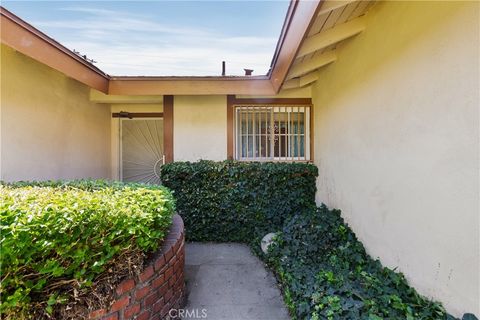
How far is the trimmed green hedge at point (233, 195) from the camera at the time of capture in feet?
14.3

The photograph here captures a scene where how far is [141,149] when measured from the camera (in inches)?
227

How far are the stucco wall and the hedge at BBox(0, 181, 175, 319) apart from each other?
10.1 ft

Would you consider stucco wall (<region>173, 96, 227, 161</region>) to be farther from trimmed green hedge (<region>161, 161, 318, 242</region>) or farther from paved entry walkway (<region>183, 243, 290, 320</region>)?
paved entry walkway (<region>183, 243, 290, 320</region>)

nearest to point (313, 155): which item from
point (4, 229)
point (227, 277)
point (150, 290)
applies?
point (227, 277)

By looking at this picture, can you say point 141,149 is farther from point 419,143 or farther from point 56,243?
point 419,143

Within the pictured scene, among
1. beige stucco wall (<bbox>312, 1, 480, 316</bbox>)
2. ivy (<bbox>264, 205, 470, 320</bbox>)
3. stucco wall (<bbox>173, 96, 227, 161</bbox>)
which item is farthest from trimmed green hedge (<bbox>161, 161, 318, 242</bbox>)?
beige stucco wall (<bbox>312, 1, 480, 316</bbox>)

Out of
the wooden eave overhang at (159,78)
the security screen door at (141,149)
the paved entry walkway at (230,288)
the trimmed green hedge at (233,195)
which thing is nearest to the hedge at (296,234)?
the trimmed green hedge at (233,195)

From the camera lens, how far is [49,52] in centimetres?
302

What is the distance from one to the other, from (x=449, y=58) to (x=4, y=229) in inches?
121

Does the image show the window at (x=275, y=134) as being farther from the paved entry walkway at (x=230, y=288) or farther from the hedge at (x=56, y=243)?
the hedge at (x=56, y=243)

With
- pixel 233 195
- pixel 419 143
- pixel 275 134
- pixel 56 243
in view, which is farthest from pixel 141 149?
pixel 419 143

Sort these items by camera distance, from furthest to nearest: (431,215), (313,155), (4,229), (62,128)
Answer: (313,155), (62,128), (431,215), (4,229)

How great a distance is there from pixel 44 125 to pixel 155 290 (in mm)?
3415

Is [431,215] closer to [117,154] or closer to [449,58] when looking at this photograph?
[449,58]
